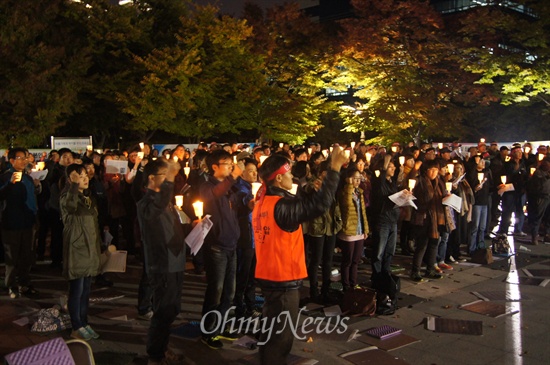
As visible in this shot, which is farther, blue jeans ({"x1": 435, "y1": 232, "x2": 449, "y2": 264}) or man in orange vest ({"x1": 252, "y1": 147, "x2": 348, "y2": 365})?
blue jeans ({"x1": 435, "y1": 232, "x2": 449, "y2": 264})

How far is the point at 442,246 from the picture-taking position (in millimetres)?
9562

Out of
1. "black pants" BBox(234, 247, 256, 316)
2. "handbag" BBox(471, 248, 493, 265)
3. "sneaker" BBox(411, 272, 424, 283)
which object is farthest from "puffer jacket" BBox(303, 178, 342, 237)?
"handbag" BBox(471, 248, 493, 265)

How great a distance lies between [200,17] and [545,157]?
17.9 meters

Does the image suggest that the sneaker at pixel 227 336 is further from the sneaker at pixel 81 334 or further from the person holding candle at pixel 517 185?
the person holding candle at pixel 517 185

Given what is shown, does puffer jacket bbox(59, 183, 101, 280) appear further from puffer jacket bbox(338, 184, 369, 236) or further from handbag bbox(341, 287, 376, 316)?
puffer jacket bbox(338, 184, 369, 236)

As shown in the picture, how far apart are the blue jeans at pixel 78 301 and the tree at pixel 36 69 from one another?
17711 millimetres

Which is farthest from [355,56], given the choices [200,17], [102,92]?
[102,92]

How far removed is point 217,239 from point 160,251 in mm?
868

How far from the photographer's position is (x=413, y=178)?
909 centimetres

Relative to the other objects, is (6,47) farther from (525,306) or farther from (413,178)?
(525,306)

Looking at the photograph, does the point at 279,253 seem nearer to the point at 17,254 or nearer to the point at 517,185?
the point at 17,254

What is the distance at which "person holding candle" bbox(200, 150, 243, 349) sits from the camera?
5770mm

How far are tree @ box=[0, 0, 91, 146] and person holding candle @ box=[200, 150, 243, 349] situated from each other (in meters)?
18.4

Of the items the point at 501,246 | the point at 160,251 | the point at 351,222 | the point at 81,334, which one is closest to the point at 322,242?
the point at 351,222
